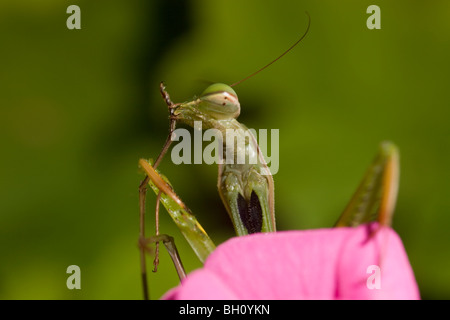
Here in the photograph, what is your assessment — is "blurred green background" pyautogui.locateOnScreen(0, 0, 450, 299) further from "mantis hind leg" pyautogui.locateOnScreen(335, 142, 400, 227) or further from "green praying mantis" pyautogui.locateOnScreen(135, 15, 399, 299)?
"mantis hind leg" pyautogui.locateOnScreen(335, 142, 400, 227)

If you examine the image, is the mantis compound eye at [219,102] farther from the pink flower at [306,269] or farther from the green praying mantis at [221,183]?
the pink flower at [306,269]

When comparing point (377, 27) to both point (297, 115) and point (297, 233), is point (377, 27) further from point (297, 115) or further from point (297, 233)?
point (297, 233)

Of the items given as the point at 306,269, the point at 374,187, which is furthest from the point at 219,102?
the point at 306,269

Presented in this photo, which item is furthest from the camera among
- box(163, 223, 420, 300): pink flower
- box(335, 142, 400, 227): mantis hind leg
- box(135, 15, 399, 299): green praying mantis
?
box(135, 15, 399, 299): green praying mantis

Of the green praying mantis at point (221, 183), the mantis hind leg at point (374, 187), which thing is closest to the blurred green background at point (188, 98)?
the green praying mantis at point (221, 183)

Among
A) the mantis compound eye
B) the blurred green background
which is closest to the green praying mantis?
the mantis compound eye

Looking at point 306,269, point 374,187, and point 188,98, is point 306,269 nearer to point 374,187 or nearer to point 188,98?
point 374,187
